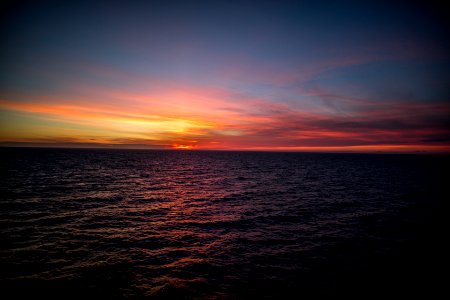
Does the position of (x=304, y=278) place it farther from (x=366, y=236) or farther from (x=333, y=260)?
(x=366, y=236)

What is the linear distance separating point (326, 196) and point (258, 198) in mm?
10030

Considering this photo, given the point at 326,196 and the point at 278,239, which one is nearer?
the point at 278,239

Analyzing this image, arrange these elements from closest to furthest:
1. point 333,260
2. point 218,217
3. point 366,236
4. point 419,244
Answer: point 333,260 < point 419,244 < point 366,236 < point 218,217

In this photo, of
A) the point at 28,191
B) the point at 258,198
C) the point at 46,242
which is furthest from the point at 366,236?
the point at 28,191

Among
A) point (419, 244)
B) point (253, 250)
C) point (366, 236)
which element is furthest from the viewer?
point (366, 236)

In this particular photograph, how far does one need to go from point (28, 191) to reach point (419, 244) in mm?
42398

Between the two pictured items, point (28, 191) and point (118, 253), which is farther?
point (28, 191)

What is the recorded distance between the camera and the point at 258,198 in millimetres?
31375

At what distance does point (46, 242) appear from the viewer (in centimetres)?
1535

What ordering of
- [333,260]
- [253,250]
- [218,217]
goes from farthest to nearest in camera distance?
[218,217] < [253,250] < [333,260]

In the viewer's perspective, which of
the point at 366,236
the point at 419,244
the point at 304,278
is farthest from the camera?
the point at 366,236

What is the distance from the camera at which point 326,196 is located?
3328 centimetres

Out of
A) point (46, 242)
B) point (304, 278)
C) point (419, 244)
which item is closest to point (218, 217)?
point (304, 278)

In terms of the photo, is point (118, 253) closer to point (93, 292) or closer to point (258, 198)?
point (93, 292)
